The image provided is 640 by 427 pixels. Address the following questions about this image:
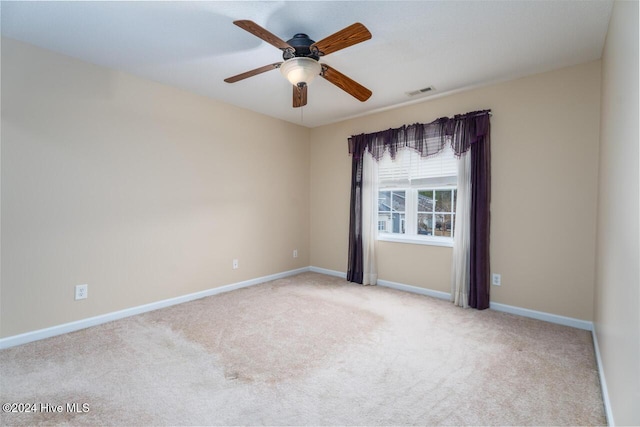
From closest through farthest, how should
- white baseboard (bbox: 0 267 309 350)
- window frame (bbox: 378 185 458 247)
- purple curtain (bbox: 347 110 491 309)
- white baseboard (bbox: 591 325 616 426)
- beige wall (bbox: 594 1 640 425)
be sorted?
beige wall (bbox: 594 1 640 425), white baseboard (bbox: 591 325 616 426), white baseboard (bbox: 0 267 309 350), purple curtain (bbox: 347 110 491 309), window frame (bbox: 378 185 458 247)

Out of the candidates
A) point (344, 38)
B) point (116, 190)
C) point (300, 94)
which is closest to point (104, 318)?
point (116, 190)

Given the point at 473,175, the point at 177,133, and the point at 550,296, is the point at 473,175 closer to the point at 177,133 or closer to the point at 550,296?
the point at 550,296

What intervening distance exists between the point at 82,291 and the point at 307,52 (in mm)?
2877

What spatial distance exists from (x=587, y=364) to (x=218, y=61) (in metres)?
3.80

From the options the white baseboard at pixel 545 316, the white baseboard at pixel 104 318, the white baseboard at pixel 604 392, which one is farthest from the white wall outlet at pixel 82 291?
the white baseboard at pixel 545 316

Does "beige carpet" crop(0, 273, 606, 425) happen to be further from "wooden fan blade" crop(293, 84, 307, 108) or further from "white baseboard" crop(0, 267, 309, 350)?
"wooden fan blade" crop(293, 84, 307, 108)

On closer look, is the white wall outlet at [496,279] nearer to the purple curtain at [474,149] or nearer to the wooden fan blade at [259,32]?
the purple curtain at [474,149]

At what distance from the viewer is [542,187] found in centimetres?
303

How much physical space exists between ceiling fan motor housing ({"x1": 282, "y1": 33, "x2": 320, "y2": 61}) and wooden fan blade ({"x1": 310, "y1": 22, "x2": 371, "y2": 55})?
0.36ft

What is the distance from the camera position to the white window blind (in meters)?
3.69

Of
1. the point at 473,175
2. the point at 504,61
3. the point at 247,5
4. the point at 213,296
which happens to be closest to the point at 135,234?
the point at 213,296

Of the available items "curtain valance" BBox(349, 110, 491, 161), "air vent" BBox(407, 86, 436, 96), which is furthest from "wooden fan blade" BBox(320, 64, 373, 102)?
"curtain valance" BBox(349, 110, 491, 161)

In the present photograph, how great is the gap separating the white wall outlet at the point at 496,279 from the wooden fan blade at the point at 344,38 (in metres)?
2.77

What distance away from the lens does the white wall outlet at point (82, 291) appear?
2811 mm
